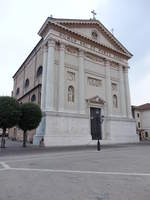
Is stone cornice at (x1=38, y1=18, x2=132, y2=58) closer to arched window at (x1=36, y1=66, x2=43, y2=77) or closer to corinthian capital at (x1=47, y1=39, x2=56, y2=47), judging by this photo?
corinthian capital at (x1=47, y1=39, x2=56, y2=47)

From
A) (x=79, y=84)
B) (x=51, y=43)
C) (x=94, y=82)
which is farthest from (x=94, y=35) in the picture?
(x=79, y=84)

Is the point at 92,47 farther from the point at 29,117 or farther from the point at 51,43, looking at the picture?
the point at 29,117

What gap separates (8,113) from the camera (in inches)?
708

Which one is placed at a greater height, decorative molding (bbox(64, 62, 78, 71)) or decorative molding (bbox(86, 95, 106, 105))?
decorative molding (bbox(64, 62, 78, 71))

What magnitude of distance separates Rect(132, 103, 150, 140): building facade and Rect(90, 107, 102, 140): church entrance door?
876 inches

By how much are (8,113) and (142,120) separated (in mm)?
38970

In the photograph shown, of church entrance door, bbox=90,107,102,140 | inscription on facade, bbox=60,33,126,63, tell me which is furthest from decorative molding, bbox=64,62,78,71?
church entrance door, bbox=90,107,102,140

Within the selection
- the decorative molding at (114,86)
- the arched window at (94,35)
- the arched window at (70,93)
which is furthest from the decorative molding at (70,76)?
the arched window at (94,35)

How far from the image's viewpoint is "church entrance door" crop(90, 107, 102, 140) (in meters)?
26.0

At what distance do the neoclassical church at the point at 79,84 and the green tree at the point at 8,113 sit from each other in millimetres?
3668

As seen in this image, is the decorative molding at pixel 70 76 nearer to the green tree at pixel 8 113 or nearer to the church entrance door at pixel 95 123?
the church entrance door at pixel 95 123

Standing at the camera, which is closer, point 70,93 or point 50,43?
point 50,43

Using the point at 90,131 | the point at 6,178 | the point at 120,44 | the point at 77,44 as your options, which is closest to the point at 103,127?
the point at 90,131

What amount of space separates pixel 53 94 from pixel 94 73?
9.11 m
